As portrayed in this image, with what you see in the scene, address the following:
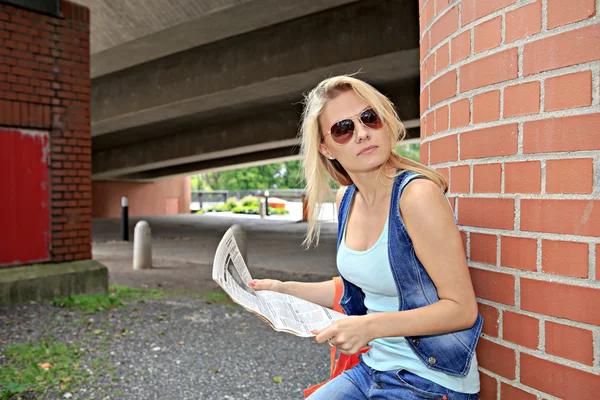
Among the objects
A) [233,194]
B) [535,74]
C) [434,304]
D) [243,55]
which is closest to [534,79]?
[535,74]

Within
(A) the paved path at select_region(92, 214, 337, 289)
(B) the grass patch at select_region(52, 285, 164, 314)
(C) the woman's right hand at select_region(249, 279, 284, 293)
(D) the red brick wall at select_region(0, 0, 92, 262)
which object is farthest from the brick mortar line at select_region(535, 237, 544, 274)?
(A) the paved path at select_region(92, 214, 337, 289)

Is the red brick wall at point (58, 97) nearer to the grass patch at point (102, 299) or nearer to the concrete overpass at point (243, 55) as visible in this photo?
the grass patch at point (102, 299)

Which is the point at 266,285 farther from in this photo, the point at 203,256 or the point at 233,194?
the point at 233,194

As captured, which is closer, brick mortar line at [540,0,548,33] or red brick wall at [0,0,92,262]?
brick mortar line at [540,0,548,33]

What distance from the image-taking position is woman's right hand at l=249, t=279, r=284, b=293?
2.08m

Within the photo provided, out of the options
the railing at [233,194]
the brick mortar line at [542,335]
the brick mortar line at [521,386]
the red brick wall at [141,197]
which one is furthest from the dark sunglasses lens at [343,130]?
the railing at [233,194]

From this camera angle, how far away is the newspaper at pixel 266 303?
160cm

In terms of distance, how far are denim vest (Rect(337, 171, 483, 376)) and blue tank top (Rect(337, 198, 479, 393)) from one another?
0.12 feet

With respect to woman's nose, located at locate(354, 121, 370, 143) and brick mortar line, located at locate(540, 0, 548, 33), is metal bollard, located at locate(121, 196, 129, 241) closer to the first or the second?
woman's nose, located at locate(354, 121, 370, 143)

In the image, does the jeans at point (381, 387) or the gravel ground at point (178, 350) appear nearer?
the jeans at point (381, 387)

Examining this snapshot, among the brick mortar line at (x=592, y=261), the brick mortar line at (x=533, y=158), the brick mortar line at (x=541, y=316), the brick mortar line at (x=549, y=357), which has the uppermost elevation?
the brick mortar line at (x=533, y=158)

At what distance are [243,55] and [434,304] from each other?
10250 mm

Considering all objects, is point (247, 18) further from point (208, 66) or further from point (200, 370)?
point (200, 370)

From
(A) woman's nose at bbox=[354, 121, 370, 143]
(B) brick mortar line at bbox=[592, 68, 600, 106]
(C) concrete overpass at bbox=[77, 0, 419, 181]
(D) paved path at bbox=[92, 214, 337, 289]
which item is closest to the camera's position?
(B) brick mortar line at bbox=[592, 68, 600, 106]
